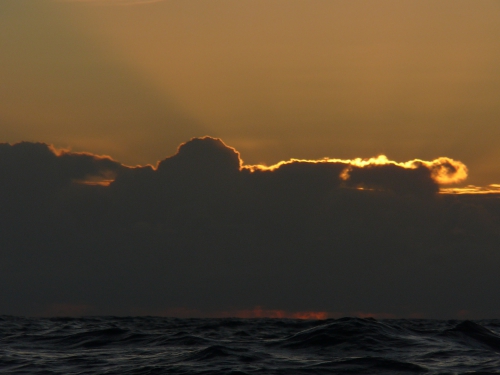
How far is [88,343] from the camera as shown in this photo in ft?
127

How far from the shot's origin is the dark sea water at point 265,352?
28609 mm

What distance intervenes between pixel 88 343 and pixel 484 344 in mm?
22743

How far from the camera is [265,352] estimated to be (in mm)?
33250

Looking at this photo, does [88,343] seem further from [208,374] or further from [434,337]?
[434,337]

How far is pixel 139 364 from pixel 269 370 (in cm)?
641

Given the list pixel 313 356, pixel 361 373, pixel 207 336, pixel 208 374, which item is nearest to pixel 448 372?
pixel 361 373

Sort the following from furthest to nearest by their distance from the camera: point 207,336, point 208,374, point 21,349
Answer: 1. point 207,336
2. point 21,349
3. point 208,374

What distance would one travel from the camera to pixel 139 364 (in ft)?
99.1

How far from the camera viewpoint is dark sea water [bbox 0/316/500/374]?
2861 cm

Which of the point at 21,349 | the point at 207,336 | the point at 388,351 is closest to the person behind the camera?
the point at 388,351

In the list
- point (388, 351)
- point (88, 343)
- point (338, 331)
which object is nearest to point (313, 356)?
point (388, 351)

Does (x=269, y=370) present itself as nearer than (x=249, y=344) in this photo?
Yes

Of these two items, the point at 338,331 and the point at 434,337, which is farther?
the point at 434,337

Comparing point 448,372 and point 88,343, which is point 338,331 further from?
point 88,343
